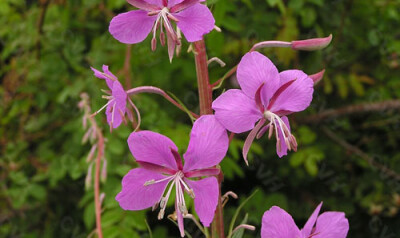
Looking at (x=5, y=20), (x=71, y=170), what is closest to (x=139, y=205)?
(x=71, y=170)

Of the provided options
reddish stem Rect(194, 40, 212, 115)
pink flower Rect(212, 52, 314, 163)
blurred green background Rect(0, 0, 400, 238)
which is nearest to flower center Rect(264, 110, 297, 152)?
pink flower Rect(212, 52, 314, 163)

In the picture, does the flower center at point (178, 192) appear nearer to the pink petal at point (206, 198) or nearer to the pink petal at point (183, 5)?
the pink petal at point (206, 198)

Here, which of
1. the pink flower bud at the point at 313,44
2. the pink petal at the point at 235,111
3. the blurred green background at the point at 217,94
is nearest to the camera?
the pink petal at the point at 235,111

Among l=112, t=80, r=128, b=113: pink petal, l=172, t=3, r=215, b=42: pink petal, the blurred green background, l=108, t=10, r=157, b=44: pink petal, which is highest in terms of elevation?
l=172, t=3, r=215, b=42: pink petal

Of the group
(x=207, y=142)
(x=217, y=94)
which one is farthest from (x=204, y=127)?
(x=217, y=94)

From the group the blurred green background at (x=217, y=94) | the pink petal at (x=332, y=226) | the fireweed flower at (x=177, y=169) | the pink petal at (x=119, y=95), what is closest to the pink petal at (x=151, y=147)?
the fireweed flower at (x=177, y=169)

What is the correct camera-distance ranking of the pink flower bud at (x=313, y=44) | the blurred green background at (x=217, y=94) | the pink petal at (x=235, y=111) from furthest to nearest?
the blurred green background at (x=217, y=94)
the pink flower bud at (x=313, y=44)
the pink petal at (x=235, y=111)

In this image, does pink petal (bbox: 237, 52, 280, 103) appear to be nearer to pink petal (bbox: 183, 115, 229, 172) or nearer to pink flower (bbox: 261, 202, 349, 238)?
pink petal (bbox: 183, 115, 229, 172)
